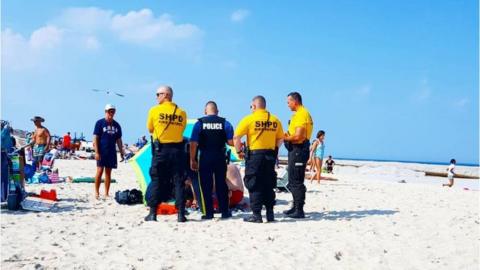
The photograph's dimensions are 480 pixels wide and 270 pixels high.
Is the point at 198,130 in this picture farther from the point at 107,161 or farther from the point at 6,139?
the point at 6,139

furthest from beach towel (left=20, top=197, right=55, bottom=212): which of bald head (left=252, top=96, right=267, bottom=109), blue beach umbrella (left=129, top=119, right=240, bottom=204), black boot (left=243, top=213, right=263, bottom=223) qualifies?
bald head (left=252, top=96, right=267, bottom=109)

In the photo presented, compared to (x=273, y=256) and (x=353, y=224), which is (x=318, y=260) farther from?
(x=353, y=224)

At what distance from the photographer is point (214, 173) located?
762cm

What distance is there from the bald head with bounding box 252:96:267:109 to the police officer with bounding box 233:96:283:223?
0.17 m

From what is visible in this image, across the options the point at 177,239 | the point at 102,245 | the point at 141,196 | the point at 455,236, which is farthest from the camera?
the point at 141,196

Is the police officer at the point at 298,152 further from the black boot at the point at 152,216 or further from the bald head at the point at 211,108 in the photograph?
the black boot at the point at 152,216

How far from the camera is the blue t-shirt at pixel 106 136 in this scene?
938cm

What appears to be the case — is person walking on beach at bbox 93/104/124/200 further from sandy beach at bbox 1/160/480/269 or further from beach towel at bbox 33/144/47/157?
beach towel at bbox 33/144/47/157

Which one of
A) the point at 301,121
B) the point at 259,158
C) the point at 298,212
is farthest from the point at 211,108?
the point at 298,212

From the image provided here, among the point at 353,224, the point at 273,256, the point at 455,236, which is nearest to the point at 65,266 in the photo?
the point at 273,256

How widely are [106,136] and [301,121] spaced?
4128mm

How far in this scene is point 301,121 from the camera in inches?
303

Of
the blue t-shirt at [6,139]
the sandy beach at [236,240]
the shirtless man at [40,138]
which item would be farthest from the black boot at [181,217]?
the shirtless man at [40,138]

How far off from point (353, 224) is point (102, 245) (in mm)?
3815
